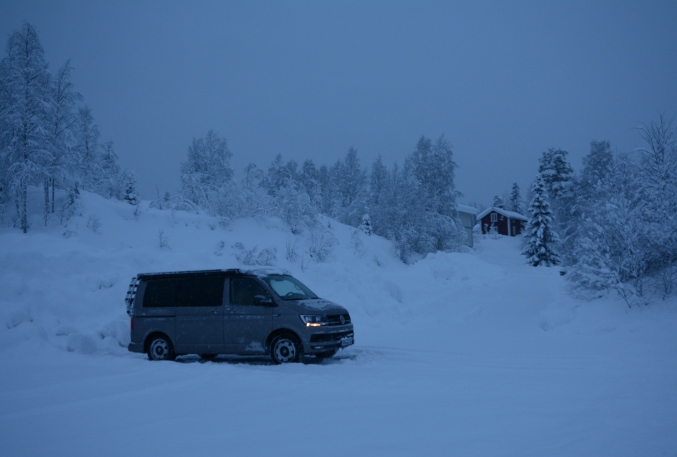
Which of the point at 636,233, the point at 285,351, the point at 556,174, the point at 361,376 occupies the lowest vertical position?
the point at 361,376

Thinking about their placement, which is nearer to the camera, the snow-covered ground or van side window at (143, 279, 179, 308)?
the snow-covered ground

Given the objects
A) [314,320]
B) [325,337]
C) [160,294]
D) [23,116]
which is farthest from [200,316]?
[23,116]

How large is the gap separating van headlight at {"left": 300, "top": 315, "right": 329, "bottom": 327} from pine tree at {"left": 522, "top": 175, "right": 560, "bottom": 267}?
39314mm

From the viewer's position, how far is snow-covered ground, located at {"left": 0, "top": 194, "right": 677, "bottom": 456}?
5.38m

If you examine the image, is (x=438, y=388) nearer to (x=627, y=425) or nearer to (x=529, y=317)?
(x=627, y=425)

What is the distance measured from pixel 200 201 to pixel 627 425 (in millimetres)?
26564

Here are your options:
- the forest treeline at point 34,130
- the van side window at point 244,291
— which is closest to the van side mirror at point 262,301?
the van side window at point 244,291

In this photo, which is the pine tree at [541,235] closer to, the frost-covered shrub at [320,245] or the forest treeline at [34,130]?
the frost-covered shrub at [320,245]

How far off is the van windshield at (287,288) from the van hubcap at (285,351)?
99 centimetres

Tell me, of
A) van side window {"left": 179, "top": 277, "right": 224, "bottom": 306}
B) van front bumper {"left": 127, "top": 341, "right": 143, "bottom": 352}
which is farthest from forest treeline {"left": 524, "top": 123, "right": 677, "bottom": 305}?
van front bumper {"left": 127, "top": 341, "right": 143, "bottom": 352}

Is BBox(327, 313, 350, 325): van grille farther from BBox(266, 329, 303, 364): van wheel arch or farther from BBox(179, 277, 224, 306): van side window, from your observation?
BBox(179, 277, 224, 306): van side window

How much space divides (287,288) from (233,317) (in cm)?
138

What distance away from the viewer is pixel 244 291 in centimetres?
1102

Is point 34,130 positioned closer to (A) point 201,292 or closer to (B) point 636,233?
(A) point 201,292
